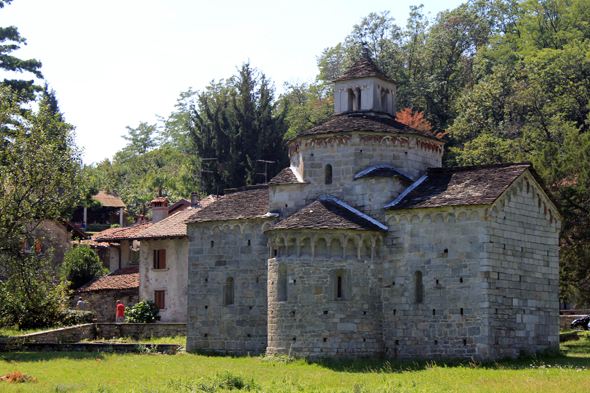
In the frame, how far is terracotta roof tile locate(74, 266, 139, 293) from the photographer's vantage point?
43500mm

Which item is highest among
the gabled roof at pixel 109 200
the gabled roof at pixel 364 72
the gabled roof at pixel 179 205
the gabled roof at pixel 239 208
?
the gabled roof at pixel 364 72

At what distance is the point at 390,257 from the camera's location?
2702 cm

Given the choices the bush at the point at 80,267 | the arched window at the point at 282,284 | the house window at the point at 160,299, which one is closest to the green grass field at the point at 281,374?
the arched window at the point at 282,284

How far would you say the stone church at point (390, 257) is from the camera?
2527 centimetres

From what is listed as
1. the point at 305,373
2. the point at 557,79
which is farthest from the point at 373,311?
the point at 557,79

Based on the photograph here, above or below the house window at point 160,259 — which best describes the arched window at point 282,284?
below

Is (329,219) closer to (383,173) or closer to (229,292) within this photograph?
(383,173)

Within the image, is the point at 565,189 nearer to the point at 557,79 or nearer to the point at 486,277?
the point at 486,277

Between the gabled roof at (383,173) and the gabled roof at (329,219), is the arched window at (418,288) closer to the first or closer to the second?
the gabled roof at (329,219)

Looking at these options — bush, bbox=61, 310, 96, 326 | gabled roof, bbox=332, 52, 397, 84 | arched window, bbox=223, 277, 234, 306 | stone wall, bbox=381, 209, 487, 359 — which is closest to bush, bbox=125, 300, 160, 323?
bush, bbox=61, 310, 96, 326

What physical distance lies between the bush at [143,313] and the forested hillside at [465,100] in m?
16.7

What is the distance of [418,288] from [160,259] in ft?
65.5

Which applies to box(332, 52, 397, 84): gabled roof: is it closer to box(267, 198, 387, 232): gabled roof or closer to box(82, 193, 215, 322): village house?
box(267, 198, 387, 232): gabled roof

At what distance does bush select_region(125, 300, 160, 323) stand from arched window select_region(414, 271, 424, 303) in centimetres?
1933
